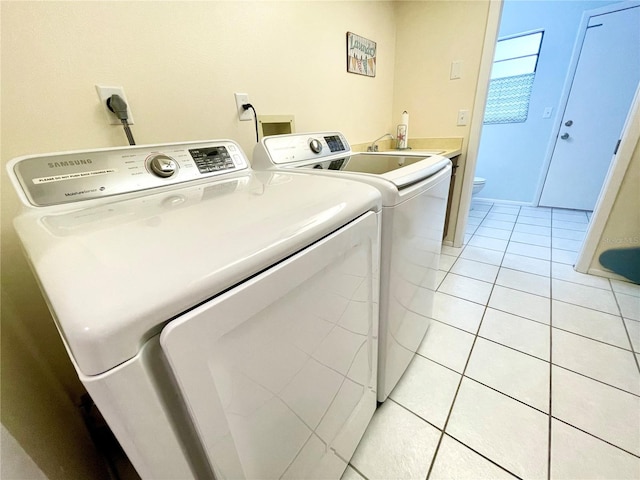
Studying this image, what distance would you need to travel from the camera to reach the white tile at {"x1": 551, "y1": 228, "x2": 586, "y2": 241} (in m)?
2.47

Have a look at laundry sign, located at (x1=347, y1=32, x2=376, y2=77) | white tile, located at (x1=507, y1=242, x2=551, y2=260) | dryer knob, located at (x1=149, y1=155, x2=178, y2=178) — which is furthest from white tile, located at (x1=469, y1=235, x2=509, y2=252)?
dryer knob, located at (x1=149, y1=155, x2=178, y2=178)

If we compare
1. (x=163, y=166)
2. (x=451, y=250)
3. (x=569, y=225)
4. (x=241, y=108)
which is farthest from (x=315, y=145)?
(x=569, y=225)

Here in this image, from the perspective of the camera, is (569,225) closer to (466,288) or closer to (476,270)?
(476,270)

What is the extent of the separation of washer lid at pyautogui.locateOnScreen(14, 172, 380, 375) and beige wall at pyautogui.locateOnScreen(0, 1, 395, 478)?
347mm

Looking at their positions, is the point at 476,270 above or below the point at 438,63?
below

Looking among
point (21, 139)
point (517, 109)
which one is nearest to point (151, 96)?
point (21, 139)

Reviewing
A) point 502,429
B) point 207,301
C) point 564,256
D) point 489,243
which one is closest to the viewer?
point 207,301

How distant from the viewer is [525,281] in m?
1.86

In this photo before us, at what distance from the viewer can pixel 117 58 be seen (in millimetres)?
849

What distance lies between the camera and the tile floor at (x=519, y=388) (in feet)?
3.01

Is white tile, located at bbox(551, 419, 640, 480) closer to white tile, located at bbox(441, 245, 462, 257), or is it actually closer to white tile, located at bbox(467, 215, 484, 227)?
white tile, located at bbox(441, 245, 462, 257)

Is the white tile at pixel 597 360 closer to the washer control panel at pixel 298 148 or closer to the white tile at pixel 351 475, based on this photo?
the white tile at pixel 351 475

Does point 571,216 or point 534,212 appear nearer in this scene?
point 571,216

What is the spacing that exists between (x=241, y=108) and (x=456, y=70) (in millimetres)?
1764
